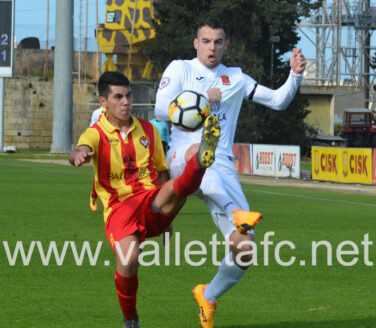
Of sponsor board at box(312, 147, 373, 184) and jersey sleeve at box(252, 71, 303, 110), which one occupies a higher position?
jersey sleeve at box(252, 71, 303, 110)

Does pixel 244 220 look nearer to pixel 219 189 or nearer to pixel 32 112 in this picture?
pixel 219 189

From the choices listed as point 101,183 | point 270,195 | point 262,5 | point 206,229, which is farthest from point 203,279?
point 262,5

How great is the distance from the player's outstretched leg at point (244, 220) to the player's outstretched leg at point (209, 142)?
0.62 meters

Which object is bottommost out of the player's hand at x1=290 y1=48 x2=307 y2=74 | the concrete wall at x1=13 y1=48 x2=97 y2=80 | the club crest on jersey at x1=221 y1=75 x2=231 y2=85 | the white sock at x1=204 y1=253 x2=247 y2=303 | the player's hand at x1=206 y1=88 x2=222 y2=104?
the white sock at x1=204 y1=253 x2=247 y2=303

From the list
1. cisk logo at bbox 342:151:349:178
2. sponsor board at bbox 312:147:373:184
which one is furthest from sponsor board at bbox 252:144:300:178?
cisk logo at bbox 342:151:349:178

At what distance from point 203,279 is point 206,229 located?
4185 mm

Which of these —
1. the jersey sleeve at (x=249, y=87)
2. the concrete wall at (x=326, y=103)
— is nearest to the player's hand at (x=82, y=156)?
the jersey sleeve at (x=249, y=87)

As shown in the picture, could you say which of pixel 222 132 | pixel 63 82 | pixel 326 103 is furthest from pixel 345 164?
pixel 326 103

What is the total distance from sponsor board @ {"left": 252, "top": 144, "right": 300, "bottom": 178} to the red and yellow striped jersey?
919 inches

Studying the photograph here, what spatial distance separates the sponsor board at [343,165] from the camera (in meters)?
26.4

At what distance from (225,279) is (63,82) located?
135 feet

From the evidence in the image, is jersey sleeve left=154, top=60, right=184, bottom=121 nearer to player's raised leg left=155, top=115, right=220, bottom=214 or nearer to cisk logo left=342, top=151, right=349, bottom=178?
player's raised leg left=155, top=115, right=220, bottom=214

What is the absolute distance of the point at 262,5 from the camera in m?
50.8

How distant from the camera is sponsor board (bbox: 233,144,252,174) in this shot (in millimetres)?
31797
